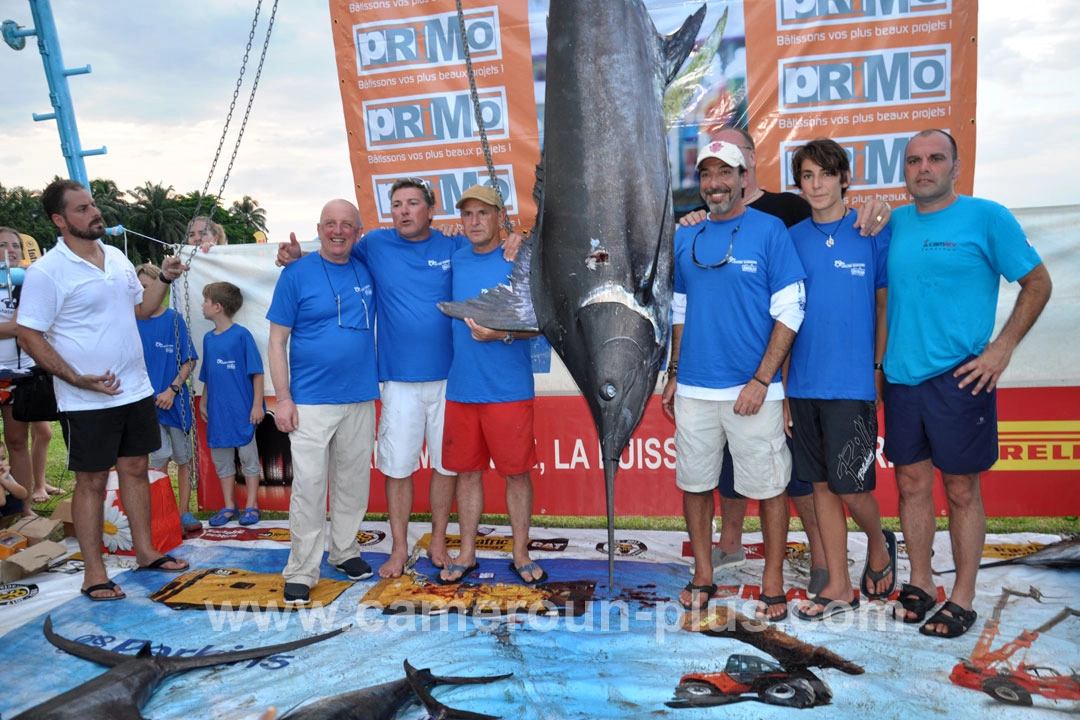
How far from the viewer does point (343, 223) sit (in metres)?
3.25

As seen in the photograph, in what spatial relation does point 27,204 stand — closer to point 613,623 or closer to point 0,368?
point 0,368

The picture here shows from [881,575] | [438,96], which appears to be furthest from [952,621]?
[438,96]

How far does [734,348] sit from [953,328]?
757 mm

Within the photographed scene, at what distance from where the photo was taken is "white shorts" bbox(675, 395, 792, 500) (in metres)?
2.79

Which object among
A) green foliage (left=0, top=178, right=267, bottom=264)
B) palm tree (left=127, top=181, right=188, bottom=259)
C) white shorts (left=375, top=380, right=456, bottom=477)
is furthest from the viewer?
palm tree (left=127, top=181, right=188, bottom=259)

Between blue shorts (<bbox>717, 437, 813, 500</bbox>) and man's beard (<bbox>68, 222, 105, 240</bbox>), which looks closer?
blue shorts (<bbox>717, 437, 813, 500</bbox>)

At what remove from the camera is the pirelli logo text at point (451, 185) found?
428 cm

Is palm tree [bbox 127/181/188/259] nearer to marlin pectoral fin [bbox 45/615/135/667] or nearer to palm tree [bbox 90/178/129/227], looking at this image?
palm tree [bbox 90/178/129/227]

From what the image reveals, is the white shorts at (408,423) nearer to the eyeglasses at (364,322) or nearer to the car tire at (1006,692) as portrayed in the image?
the eyeglasses at (364,322)

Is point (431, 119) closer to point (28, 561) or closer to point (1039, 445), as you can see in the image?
point (28, 561)

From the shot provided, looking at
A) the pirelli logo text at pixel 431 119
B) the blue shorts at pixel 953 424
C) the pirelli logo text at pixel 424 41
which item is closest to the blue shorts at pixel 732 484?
the blue shorts at pixel 953 424

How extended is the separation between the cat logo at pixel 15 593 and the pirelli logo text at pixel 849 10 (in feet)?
15.0

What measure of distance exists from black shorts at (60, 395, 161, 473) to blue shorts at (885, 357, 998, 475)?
10.9ft

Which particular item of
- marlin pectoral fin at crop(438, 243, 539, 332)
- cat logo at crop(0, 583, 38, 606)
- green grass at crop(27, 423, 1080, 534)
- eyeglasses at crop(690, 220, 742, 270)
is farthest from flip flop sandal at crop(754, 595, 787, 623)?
cat logo at crop(0, 583, 38, 606)
